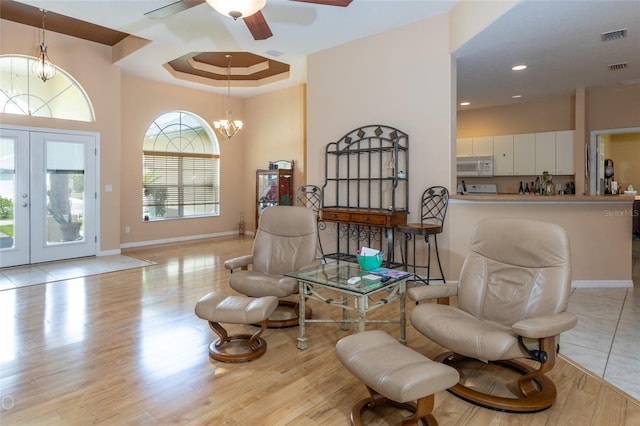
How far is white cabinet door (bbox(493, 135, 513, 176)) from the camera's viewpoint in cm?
733

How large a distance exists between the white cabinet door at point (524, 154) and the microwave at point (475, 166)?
0.45 metres

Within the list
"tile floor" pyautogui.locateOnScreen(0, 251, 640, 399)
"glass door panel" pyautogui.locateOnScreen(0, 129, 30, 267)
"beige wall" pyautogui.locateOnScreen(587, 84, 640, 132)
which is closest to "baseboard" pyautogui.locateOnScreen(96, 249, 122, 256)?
"tile floor" pyautogui.locateOnScreen(0, 251, 640, 399)

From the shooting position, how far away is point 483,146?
25.1 feet

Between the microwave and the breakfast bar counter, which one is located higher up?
the microwave

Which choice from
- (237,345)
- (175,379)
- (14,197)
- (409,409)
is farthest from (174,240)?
(409,409)

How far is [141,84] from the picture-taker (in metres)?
7.43

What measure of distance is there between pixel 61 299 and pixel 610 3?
238 inches

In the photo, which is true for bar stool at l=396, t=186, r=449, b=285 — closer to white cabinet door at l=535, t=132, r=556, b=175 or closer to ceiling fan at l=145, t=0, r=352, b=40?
ceiling fan at l=145, t=0, r=352, b=40

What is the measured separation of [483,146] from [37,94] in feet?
25.5

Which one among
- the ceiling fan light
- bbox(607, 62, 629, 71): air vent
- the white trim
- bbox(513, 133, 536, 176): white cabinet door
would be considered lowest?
the white trim

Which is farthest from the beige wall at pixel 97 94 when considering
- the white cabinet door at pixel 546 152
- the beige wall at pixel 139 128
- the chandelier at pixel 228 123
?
the white cabinet door at pixel 546 152

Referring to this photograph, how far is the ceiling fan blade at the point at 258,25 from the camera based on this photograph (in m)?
3.30

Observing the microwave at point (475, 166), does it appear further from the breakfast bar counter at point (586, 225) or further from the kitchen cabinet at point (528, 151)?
the breakfast bar counter at point (586, 225)

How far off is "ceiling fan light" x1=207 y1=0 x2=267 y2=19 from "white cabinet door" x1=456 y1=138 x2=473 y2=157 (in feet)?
20.3
